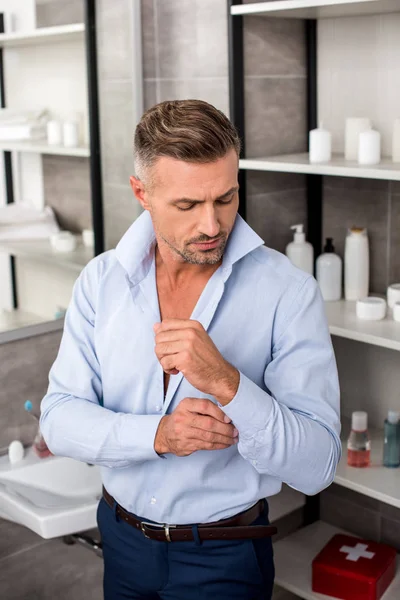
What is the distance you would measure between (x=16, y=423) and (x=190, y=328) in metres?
1.24

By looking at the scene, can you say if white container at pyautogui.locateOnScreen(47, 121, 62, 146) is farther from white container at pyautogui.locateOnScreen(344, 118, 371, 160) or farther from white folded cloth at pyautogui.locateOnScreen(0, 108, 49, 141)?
white container at pyautogui.locateOnScreen(344, 118, 371, 160)

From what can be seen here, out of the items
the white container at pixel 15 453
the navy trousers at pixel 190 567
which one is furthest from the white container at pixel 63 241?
the navy trousers at pixel 190 567

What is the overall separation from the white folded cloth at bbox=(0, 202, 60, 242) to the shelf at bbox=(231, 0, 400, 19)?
822mm

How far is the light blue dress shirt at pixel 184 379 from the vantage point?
1.39 metres

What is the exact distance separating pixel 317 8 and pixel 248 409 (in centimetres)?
122

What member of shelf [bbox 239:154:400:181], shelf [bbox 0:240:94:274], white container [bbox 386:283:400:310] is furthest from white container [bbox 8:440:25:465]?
white container [bbox 386:283:400:310]

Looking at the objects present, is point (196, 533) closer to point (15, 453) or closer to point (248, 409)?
point (248, 409)

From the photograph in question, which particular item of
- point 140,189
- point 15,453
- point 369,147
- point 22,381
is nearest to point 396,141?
point 369,147

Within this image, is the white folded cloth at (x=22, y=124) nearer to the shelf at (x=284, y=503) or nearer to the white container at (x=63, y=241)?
the white container at (x=63, y=241)

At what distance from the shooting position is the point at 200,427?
1339 mm

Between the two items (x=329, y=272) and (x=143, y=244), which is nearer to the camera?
(x=143, y=244)

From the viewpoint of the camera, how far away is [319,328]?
142 centimetres

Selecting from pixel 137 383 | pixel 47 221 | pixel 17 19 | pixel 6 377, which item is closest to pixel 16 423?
pixel 6 377

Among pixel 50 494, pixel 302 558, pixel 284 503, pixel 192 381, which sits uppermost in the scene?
pixel 192 381
